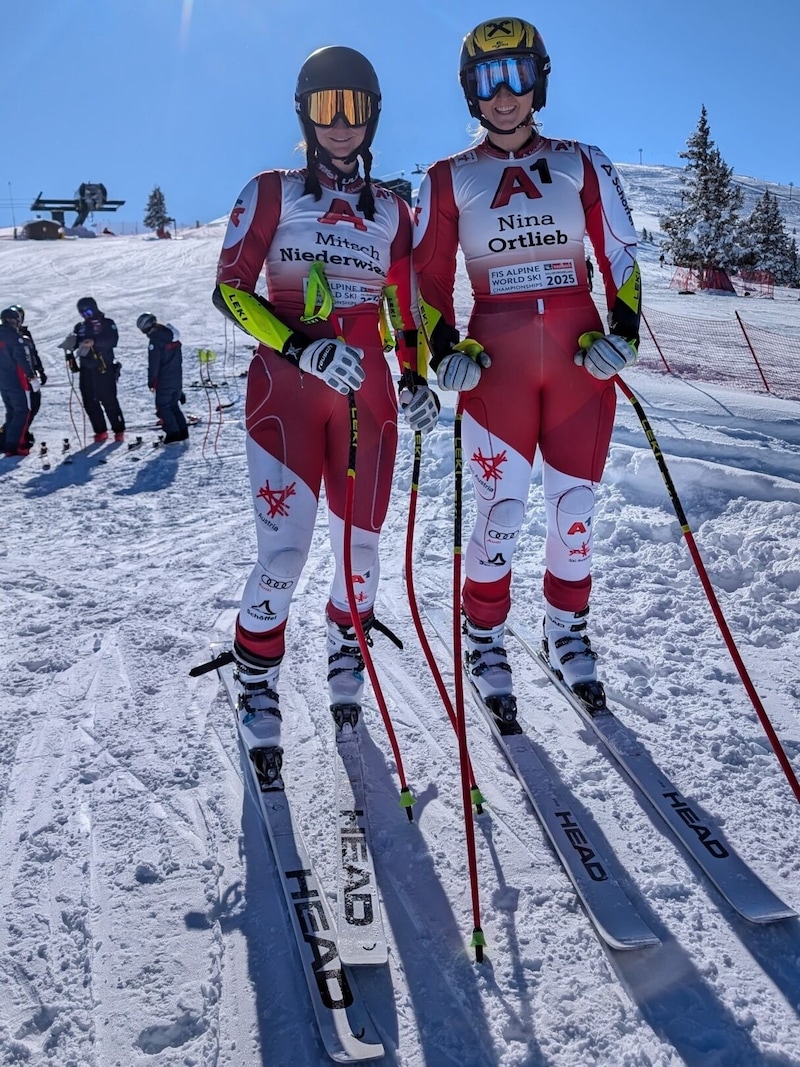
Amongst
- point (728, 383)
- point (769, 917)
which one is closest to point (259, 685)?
point (769, 917)

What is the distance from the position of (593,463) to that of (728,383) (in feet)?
32.2

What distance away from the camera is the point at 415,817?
9.59ft

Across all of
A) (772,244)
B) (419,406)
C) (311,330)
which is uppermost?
(772,244)

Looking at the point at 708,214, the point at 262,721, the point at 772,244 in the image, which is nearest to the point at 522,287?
the point at 262,721

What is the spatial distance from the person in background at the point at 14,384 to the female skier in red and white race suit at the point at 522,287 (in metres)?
8.99

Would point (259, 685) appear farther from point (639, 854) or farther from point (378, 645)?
point (639, 854)

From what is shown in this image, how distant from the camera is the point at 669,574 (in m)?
4.86

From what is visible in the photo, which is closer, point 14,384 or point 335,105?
point 335,105

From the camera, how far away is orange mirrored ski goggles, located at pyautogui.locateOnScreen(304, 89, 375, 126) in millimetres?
3068

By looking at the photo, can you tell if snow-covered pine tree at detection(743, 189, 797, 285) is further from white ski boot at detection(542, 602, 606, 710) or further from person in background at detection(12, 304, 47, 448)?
white ski boot at detection(542, 602, 606, 710)

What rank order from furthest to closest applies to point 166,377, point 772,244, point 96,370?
point 772,244 → point 96,370 → point 166,377

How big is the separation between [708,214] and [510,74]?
3959cm

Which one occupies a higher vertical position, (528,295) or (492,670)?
(528,295)

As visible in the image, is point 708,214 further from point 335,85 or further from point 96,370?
point 335,85
